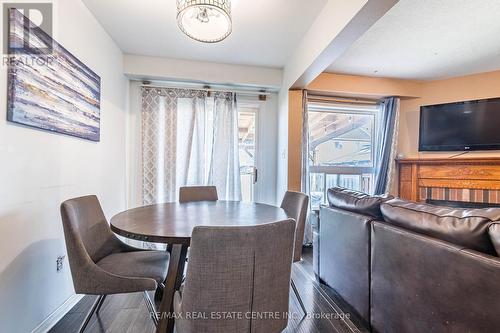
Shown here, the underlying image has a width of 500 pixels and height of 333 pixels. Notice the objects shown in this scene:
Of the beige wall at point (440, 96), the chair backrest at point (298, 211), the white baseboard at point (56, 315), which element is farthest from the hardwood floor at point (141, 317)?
the beige wall at point (440, 96)

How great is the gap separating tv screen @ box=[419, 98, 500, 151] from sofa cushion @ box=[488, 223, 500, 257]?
298cm

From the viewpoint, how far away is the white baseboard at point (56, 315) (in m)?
1.50

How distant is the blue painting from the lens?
1312 millimetres

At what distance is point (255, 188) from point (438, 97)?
3.01m

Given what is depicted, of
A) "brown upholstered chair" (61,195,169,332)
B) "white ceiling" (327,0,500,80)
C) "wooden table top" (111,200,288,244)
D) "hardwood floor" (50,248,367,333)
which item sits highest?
"white ceiling" (327,0,500,80)

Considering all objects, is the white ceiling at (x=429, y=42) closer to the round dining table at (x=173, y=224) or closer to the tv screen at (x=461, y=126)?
the tv screen at (x=461, y=126)

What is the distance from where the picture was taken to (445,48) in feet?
8.50

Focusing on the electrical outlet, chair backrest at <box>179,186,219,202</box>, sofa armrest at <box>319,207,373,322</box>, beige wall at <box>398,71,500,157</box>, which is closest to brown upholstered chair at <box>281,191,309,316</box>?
sofa armrest at <box>319,207,373,322</box>

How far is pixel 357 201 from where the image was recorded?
1.69 metres

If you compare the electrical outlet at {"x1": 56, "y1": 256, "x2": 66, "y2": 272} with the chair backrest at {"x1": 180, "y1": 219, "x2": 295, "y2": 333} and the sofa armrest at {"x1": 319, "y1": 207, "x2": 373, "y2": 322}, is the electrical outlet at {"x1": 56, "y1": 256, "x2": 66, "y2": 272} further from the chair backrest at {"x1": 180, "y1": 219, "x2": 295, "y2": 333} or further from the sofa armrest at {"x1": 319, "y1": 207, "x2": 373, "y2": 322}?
the sofa armrest at {"x1": 319, "y1": 207, "x2": 373, "y2": 322}

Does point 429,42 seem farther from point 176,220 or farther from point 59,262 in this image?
point 59,262

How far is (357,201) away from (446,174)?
2526 mm

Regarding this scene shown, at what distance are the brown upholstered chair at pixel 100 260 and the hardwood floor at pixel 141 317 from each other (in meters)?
0.25

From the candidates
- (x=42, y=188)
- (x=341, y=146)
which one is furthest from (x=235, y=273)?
(x=341, y=146)
